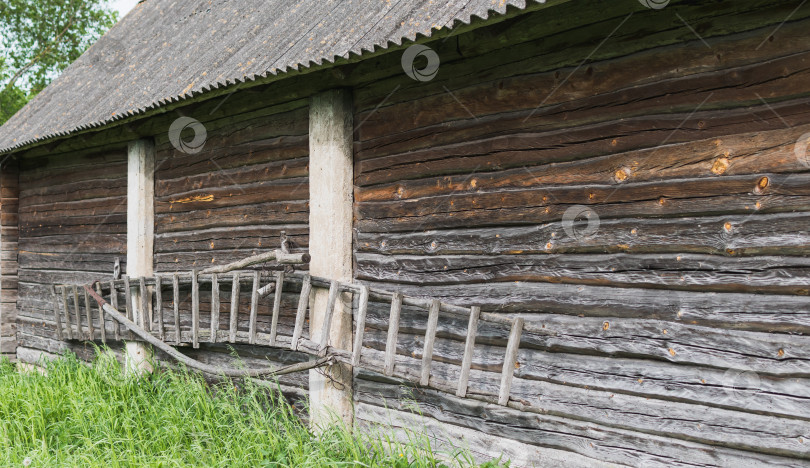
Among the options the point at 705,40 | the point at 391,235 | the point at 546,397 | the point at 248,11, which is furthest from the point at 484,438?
the point at 248,11

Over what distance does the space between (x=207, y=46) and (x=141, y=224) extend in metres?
1.74

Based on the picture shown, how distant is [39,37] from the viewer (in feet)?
59.1

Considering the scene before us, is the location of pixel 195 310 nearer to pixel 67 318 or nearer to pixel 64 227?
pixel 67 318

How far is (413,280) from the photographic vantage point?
3904mm

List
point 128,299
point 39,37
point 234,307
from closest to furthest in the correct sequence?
point 234,307, point 128,299, point 39,37

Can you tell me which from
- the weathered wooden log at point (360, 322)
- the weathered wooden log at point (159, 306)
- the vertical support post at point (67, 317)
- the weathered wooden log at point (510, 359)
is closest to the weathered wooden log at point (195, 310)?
the weathered wooden log at point (159, 306)

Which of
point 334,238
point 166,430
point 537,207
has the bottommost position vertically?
point 166,430

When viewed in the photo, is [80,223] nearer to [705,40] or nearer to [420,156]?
[420,156]

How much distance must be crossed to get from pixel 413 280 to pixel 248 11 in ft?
11.8

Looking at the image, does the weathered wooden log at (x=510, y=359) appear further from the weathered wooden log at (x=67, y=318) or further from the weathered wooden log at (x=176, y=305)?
the weathered wooden log at (x=67, y=318)

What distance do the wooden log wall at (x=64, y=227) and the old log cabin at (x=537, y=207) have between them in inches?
52.8

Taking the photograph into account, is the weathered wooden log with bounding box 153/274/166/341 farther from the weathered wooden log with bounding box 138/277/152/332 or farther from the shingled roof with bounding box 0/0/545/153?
the shingled roof with bounding box 0/0/545/153

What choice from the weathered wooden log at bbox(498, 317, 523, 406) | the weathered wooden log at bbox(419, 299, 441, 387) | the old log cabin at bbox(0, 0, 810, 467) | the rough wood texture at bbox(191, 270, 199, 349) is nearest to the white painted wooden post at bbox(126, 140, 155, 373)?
the old log cabin at bbox(0, 0, 810, 467)

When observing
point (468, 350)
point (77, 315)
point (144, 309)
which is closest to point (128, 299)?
point (144, 309)
